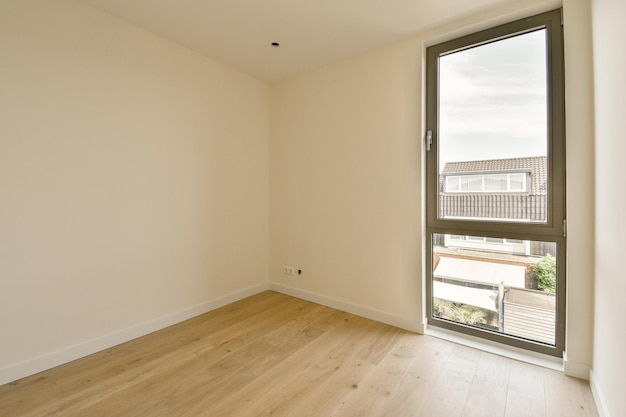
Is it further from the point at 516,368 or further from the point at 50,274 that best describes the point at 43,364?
the point at 516,368

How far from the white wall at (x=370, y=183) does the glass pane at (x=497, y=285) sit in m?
0.20

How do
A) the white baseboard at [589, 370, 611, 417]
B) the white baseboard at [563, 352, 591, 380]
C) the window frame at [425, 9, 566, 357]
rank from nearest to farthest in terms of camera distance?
the white baseboard at [589, 370, 611, 417] < the white baseboard at [563, 352, 591, 380] < the window frame at [425, 9, 566, 357]

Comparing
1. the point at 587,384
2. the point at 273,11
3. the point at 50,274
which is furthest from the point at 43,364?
the point at 587,384

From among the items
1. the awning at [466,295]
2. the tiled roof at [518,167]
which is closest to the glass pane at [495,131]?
the tiled roof at [518,167]

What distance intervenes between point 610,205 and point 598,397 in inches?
46.9

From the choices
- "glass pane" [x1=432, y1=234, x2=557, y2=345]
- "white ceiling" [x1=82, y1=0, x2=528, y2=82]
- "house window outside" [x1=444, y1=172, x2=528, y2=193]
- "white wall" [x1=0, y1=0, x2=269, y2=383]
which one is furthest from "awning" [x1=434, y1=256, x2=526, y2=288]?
"white wall" [x1=0, y1=0, x2=269, y2=383]

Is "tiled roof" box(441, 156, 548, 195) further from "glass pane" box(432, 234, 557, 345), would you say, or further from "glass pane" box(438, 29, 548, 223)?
"glass pane" box(432, 234, 557, 345)

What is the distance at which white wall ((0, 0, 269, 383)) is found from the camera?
6.48 ft

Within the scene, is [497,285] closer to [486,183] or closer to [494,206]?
[494,206]

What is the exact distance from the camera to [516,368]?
6.87ft

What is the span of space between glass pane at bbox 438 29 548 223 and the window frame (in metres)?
0.04

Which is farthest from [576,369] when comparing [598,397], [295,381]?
[295,381]

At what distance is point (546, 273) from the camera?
222 cm

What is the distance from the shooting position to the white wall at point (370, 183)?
1980 millimetres
